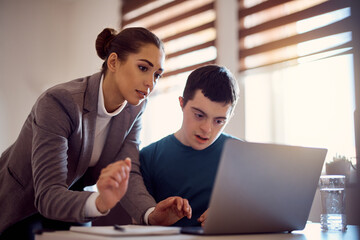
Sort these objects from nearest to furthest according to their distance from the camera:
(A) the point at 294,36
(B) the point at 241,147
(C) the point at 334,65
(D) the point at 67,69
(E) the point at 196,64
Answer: (B) the point at 241,147 < (C) the point at 334,65 < (A) the point at 294,36 < (E) the point at 196,64 < (D) the point at 67,69

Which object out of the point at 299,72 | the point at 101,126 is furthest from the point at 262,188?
the point at 299,72

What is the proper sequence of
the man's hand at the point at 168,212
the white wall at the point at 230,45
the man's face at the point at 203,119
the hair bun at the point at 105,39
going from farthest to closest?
1. the white wall at the point at 230,45
2. the hair bun at the point at 105,39
3. the man's face at the point at 203,119
4. the man's hand at the point at 168,212

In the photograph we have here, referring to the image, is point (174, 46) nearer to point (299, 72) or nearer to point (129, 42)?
point (299, 72)

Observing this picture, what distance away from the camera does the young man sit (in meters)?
1.34

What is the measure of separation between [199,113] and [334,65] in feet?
3.55

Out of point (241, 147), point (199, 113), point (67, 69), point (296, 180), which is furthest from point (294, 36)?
point (67, 69)

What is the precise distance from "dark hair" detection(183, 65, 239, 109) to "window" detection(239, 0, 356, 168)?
86cm

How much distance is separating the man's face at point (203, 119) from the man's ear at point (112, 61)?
0.29 meters

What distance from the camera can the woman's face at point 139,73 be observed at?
137 centimetres

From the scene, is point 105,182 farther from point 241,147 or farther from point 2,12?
point 2,12

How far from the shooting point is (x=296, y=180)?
0.97 m

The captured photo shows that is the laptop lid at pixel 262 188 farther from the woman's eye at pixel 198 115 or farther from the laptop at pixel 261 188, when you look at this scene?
the woman's eye at pixel 198 115

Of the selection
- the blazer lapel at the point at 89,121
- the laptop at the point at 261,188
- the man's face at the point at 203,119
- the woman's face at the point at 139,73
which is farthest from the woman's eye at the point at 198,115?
the laptop at the point at 261,188

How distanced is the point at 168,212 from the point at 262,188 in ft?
0.99
